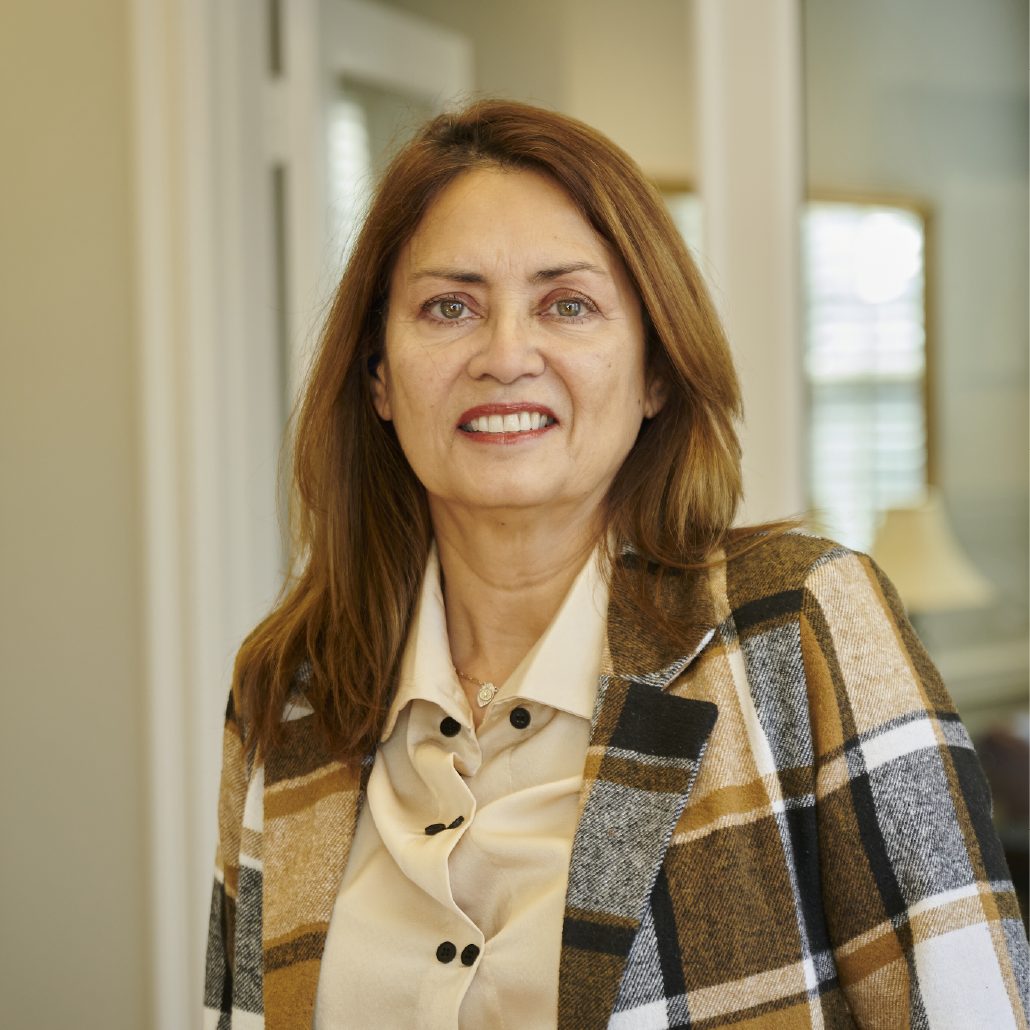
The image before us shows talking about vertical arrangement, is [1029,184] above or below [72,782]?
above

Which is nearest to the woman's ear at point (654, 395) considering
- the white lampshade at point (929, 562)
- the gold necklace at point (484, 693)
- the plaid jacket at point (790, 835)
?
the plaid jacket at point (790, 835)

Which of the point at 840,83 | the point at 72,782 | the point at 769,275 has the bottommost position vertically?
the point at 72,782

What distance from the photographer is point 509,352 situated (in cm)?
104

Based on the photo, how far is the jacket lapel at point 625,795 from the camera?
2.92ft

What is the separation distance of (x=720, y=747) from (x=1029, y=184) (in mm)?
807

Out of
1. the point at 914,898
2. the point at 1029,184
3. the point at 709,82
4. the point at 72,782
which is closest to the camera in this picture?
the point at 914,898

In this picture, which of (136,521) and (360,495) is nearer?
(360,495)

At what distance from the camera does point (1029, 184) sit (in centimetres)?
129

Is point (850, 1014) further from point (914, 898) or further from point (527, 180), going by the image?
point (527, 180)

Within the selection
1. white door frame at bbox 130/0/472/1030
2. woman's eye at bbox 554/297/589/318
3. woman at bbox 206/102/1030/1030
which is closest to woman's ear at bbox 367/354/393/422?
woman at bbox 206/102/1030/1030

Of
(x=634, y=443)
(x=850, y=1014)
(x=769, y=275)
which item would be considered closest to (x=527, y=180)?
(x=634, y=443)

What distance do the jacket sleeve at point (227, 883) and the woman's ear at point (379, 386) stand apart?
0.39 metres

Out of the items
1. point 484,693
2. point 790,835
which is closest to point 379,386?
point 484,693

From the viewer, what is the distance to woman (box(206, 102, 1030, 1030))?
0.90m
